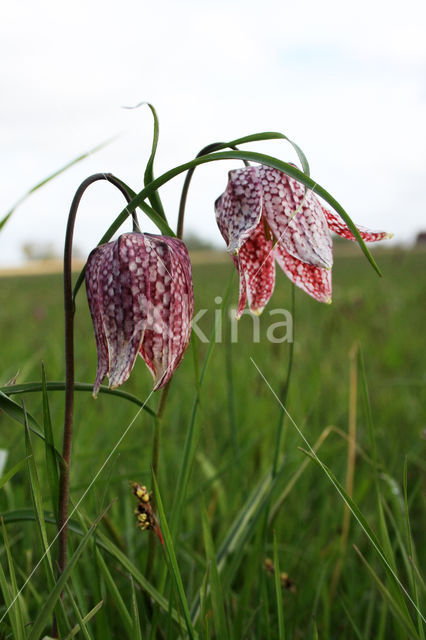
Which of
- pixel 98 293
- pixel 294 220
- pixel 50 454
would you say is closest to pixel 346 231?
pixel 294 220

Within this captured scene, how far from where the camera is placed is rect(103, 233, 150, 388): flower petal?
66 cm

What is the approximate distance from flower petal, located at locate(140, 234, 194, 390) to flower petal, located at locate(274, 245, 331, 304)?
207 mm

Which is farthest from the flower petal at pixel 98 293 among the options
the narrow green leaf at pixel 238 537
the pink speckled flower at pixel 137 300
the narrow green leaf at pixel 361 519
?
the narrow green leaf at pixel 238 537

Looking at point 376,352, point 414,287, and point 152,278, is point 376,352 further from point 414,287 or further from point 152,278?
point 414,287

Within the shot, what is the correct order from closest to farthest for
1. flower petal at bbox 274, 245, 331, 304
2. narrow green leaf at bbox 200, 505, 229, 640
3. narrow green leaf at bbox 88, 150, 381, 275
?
narrow green leaf at bbox 88, 150, 381, 275 < narrow green leaf at bbox 200, 505, 229, 640 < flower petal at bbox 274, 245, 331, 304

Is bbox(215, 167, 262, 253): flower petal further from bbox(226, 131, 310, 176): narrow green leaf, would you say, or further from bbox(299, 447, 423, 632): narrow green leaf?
bbox(299, 447, 423, 632): narrow green leaf

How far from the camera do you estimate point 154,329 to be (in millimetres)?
680

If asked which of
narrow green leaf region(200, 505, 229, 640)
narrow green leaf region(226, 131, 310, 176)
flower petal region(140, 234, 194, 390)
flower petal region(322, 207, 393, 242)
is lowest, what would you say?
narrow green leaf region(200, 505, 229, 640)

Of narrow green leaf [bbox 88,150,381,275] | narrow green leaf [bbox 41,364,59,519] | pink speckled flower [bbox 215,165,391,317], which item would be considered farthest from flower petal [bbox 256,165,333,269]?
narrow green leaf [bbox 41,364,59,519]

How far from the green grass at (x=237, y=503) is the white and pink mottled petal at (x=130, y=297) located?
140 mm

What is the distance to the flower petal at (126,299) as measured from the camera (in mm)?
662

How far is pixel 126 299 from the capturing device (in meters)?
0.67

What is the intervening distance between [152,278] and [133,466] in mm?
883

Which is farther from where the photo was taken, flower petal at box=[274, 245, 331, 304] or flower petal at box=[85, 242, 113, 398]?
flower petal at box=[274, 245, 331, 304]
